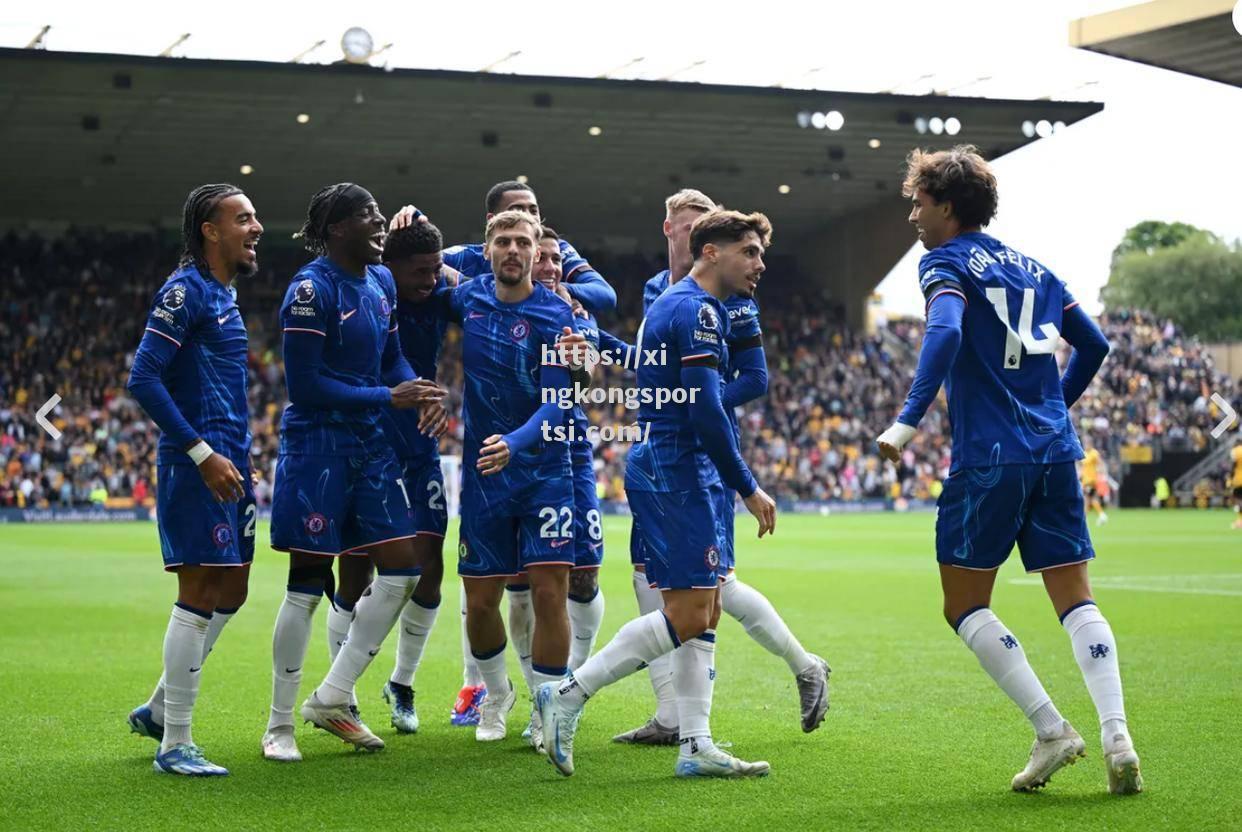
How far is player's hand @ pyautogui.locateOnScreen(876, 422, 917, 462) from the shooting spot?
5172 mm

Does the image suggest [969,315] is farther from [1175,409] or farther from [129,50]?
[1175,409]

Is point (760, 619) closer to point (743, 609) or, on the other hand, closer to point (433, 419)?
point (743, 609)

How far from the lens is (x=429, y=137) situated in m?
36.8

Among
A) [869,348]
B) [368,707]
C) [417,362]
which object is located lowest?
[368,707]

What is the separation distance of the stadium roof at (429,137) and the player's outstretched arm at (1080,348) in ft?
72.9

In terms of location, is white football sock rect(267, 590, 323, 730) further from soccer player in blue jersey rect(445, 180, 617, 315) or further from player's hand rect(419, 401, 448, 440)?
soccer player in blue jersey rect(445, 180, 617, 315)

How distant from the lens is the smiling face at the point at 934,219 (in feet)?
19.1

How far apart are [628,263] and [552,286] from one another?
41.7 metres

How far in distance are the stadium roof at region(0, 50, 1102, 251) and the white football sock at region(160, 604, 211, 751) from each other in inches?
920

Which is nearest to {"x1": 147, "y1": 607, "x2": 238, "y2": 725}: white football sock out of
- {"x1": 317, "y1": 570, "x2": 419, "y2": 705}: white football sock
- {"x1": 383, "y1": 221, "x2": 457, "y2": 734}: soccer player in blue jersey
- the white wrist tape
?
{"x1": 317, "y1": 570, "x2": 419, "y2": 705}: white football sock

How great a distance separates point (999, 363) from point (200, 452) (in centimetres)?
319

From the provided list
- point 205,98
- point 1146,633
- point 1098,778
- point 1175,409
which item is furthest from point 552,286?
point 1175,409

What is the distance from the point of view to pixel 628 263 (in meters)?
48.5

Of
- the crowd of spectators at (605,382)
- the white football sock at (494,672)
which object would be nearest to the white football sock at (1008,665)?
the white football sock at (494,672)
